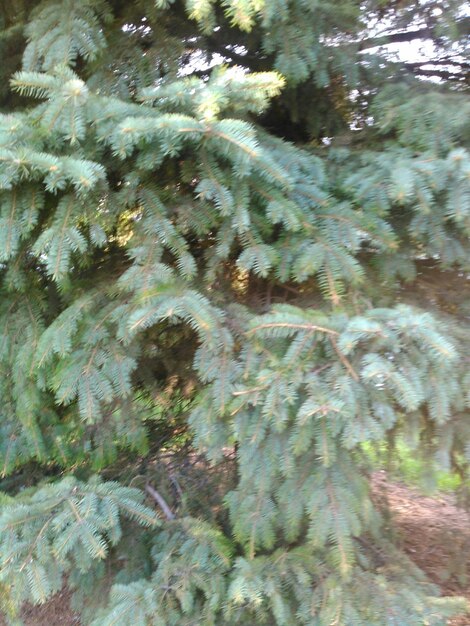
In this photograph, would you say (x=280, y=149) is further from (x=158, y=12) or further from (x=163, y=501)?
(x=163, y=501)

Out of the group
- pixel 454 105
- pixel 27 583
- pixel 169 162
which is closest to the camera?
pixel 27 583

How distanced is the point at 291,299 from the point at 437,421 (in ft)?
3.47

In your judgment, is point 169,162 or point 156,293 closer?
point 156,293

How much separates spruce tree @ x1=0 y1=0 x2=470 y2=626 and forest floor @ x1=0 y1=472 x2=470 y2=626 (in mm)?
Answer: 1121

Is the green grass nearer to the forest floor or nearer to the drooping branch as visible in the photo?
the forest floor

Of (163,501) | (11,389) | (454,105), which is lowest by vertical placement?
(163,501)

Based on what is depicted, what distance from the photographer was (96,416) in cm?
259

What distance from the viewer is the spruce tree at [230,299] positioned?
2213mm

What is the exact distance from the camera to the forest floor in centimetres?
391

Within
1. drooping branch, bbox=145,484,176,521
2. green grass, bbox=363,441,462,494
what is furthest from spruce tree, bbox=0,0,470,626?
drooping branch, bbox=145,484,176,521

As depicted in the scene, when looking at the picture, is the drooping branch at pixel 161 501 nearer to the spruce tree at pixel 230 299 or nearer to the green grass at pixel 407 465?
the spruce tree at pixel 230 299

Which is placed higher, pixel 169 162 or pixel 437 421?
pixel 169 162

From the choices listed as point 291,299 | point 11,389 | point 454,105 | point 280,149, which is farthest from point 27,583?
point 454,105

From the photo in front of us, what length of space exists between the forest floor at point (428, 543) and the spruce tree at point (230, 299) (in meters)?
1.12
